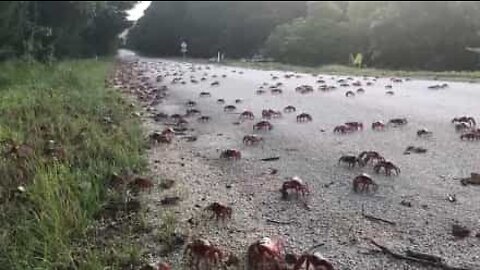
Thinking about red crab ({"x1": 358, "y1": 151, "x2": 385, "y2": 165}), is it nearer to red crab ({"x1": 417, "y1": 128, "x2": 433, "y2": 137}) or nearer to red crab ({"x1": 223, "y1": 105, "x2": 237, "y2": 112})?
red crab ({"x1": 417, "y1": 128, "x2": 433, "y2": 137})

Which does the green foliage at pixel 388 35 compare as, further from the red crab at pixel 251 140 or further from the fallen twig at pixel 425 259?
the fallen twig at pixel 425 259

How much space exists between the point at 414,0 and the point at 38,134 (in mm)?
36352

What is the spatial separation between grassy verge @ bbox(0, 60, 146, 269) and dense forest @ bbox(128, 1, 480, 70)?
28612mm

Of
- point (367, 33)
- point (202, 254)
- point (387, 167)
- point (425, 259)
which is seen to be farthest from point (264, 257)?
point (367, 33)

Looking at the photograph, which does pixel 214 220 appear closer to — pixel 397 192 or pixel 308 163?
pixel 397 192

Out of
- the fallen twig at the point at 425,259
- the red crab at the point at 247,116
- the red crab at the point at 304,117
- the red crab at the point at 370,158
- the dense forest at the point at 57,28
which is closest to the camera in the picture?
the fallen twig at the point at 425,259

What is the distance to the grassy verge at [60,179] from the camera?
3.85 m

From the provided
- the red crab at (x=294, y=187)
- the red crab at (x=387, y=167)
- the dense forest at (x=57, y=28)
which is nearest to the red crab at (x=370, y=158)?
the red crab at (x=387, y=167)

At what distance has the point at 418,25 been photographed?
128 ft

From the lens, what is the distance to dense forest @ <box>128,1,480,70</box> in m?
36.8

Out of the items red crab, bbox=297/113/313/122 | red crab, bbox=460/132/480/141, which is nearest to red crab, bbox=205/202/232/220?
red crab, bbox=460/132/480/141

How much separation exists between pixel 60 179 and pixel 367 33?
4150 centimetres

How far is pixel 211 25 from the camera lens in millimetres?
77875

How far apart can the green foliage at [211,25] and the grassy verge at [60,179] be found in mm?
57893
